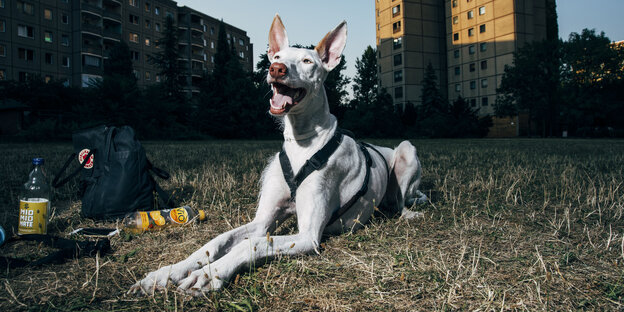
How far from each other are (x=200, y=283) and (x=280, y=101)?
129 cm

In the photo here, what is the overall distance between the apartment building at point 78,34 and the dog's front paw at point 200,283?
36.3 metres

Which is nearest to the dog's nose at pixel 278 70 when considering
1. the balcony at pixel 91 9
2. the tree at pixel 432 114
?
the tree at pixel 432 114

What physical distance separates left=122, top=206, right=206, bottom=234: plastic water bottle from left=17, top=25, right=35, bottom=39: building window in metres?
51.6

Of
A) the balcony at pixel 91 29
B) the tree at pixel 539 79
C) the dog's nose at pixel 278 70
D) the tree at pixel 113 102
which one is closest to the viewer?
the dog's nose at pixel 278 70

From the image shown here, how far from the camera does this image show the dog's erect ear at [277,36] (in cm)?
299

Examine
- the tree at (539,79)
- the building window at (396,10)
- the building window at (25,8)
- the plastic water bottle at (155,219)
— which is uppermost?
the building window at (396,10)

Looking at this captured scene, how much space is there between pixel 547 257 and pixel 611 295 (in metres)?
0.58

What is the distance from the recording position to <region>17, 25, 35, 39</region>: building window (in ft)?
135

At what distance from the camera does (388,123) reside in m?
32.7

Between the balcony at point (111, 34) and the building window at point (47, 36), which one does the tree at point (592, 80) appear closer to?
the balcony at point (111, 34)

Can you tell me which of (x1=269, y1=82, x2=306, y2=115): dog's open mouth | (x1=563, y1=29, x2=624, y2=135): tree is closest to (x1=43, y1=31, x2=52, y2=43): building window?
(x1=269, y1=82, x2=306, y2=115): dog's open mouth

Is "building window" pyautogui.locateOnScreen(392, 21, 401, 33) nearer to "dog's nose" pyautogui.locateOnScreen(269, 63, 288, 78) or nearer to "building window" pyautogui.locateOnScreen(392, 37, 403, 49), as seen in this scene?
"building window" pyautogui.locateOnScreen(392, 37, 403, 49)

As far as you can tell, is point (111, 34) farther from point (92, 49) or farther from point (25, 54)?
point (25, 54)

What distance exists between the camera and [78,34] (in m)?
46.6
